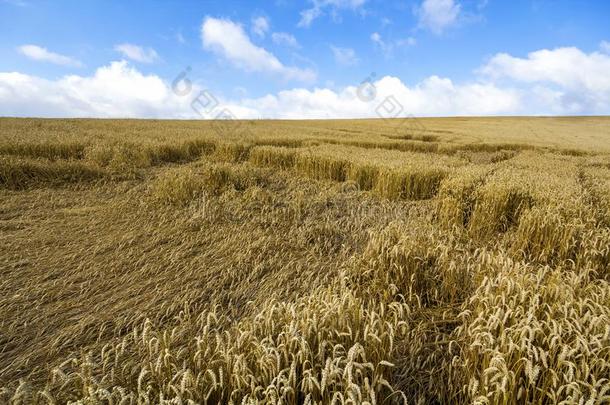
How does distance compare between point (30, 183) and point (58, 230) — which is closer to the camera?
point (58, 230)

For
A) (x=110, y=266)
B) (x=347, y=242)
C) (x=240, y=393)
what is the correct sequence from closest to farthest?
(x=240, y=393), (x=110, y=266), (x=347, y=242)

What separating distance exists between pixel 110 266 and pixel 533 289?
465cm

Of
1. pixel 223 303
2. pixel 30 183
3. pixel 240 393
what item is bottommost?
pixel 223 303

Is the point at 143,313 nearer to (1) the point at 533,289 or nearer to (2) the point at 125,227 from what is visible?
(2) the point at 125,227

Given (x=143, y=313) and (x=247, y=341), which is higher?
(x=247, y=341)

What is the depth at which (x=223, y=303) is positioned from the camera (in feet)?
12.5

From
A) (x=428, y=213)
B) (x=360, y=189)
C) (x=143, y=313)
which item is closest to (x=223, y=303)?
(x=143, y=313)

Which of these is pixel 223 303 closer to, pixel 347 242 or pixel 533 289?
pixel 347 242

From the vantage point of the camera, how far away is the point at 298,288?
409 cm

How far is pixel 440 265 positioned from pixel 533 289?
0.94m

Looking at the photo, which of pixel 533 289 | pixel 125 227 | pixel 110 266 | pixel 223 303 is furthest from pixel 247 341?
pixel 125 227

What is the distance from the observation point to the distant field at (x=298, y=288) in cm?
213

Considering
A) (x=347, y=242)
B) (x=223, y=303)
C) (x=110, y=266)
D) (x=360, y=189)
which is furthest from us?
(x=360, y=189)

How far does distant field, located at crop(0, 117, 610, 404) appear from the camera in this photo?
2.13 metres
